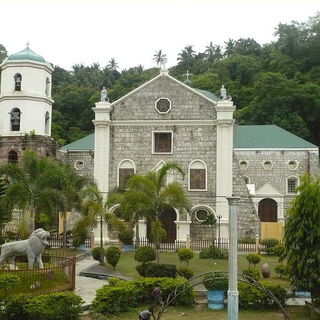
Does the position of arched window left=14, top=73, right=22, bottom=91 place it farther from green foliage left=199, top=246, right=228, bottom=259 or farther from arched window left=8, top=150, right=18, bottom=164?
green foliage left=199, top=246, right=228, bottom=259

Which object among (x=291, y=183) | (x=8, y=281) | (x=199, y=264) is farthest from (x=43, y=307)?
(x=291, y=183)

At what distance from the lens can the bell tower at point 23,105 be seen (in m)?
32.4

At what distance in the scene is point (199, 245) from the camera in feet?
93.3

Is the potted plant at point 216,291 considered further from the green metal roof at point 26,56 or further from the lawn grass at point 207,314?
the green metal roof at point 26,56

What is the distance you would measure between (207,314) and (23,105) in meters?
22.7

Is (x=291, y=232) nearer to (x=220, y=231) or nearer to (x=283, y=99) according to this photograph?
(x=220, y=231)

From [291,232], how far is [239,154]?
2723 centimetres

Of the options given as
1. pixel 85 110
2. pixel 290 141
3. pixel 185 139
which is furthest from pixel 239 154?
pixel 85 110

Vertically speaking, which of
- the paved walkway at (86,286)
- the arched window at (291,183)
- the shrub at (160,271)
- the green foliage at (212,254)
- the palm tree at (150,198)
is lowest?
the paved walkway at (86,286)

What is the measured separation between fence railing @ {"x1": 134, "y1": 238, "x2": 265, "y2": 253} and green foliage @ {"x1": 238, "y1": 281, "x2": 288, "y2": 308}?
11858 millimetres

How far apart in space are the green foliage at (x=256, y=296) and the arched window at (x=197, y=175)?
15.9 metres

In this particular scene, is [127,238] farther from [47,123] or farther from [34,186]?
[47,123]

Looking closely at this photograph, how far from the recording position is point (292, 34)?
220ft

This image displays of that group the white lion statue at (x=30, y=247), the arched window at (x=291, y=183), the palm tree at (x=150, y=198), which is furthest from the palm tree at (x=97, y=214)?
the arched window at (x=291, y=183)
